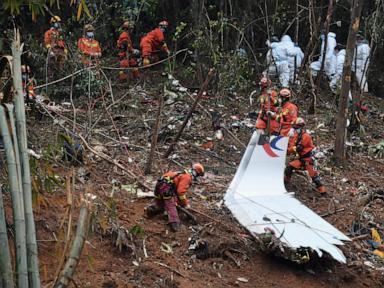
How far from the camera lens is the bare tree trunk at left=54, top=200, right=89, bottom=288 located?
254 cm

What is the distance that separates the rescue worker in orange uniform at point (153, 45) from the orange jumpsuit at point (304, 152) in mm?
5156

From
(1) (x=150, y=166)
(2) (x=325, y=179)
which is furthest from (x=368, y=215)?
(1) (x=150, y=166)

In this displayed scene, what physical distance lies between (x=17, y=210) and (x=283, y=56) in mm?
11164

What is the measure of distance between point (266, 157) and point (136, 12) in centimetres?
672

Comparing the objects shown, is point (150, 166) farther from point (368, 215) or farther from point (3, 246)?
point (3, 246)

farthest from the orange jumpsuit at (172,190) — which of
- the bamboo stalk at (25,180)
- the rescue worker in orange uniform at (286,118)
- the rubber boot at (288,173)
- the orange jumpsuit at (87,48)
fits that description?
the orange jumpsuit at (87,48)

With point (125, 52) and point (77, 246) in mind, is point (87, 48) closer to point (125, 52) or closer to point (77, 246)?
point (125, 52)

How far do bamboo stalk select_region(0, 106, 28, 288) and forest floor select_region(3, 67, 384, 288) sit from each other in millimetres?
397

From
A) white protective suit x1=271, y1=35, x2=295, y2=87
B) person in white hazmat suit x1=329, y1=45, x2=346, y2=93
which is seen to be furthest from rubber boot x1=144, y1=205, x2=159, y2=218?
person in white hazmat suit x1=329, y1=45, x2=346, y2=93

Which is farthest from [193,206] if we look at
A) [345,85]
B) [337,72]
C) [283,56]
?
[337,72]

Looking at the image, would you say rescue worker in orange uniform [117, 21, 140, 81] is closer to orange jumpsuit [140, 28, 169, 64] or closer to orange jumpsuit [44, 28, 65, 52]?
orange jumpsuit [140, 28, 169, 64]

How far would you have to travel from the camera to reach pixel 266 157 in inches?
296

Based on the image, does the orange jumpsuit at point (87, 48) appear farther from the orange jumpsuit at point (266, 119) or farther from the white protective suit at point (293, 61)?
the white protective suit at point (293, 61)

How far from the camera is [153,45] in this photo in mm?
12594
